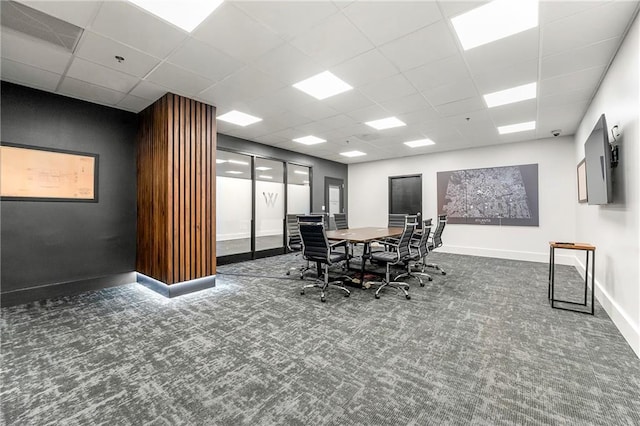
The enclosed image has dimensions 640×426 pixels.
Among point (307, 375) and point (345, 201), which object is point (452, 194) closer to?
point (345, 201)

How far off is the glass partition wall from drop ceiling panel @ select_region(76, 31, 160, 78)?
8.94 ft

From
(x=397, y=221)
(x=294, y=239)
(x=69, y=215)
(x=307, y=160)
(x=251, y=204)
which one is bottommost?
(x=294, y=239)

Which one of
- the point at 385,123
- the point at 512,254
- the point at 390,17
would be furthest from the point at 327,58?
the point at 512,254

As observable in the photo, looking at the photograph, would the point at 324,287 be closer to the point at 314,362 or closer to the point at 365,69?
the point at 314,362

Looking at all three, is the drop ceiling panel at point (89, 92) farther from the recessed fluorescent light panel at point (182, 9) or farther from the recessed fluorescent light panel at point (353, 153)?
the recessed fluorescent light panel at point (353, 153)

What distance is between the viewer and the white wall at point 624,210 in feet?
7.50

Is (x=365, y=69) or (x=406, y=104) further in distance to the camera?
(x=406, y=104)

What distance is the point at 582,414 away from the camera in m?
1.58

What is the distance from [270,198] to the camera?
22.2ft

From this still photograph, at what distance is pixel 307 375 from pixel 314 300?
1580 mm

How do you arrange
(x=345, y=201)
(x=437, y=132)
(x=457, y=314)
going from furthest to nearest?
(x=345, y=201) < (x=437, y=132) < (x=457, y=314)

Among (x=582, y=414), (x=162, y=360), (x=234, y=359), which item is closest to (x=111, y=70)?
(x=162, y=360)

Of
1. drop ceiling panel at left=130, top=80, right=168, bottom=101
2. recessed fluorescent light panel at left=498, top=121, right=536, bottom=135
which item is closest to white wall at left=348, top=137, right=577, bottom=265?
recessed fluorescent light panel at left=498, top=121, right=536, bottom=135

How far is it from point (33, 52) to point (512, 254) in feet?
28.6
